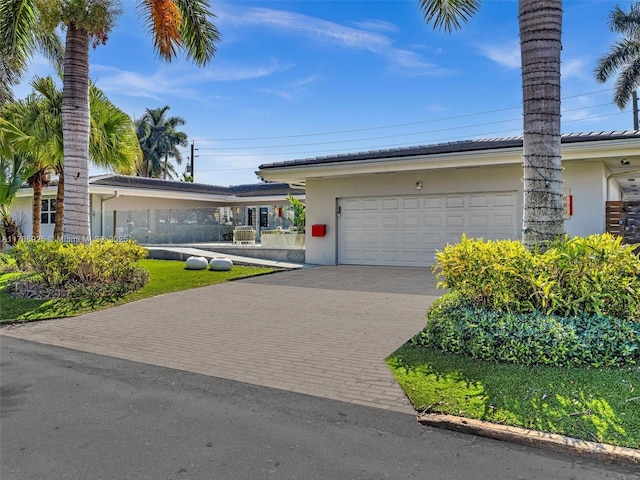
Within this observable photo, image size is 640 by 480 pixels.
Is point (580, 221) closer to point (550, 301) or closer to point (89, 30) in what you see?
point (550, 301)

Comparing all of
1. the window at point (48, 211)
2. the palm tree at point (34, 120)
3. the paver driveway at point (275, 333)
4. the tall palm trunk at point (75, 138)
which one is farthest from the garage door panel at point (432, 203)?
the window at point (48, 211)

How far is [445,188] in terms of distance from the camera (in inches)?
565

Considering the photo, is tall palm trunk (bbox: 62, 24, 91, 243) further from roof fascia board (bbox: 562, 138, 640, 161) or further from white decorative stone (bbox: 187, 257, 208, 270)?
roof fascia board (bbox: 562, 138, 640, 161)

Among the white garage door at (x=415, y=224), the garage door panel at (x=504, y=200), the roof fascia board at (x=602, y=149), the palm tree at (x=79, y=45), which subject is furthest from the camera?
the white garage door at (x=415, y=224)

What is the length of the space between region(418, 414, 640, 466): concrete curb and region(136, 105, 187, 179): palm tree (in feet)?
169

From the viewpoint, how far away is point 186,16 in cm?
1138

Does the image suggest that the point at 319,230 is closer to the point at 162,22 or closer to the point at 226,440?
the point at 162,22

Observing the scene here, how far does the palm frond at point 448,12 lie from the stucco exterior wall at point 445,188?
566 centimetres

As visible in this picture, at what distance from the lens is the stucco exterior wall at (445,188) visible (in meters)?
12.4

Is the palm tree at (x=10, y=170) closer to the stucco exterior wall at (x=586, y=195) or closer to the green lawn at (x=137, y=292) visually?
the green lawn at (x=137, y=292)

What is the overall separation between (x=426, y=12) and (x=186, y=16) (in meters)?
5.99

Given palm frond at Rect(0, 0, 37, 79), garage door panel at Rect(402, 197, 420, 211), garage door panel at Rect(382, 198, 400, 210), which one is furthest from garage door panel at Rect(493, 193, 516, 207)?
palm frond at Rect(0, 0, 37, 79)

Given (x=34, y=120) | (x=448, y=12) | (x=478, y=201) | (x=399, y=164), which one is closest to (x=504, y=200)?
(x=478, y=201)

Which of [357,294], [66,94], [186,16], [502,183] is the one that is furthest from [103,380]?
[502,183]
